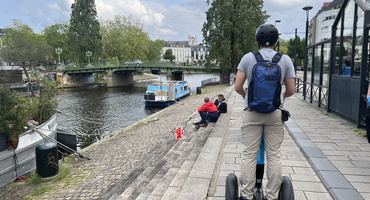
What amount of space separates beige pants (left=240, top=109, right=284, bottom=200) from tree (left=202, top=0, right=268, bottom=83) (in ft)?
115

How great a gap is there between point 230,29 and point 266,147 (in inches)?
1432

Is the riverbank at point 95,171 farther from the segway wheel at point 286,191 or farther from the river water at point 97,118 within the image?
the segway wheel at point 286,191

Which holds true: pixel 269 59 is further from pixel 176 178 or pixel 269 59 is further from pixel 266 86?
pixel 176 178

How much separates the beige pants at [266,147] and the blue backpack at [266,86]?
0.37 feet

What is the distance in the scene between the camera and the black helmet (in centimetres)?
279

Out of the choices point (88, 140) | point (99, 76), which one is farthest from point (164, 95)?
point (99, 76)

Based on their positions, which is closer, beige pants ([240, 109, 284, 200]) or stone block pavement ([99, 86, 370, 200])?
beige pants ([240, 109, 284, 200])

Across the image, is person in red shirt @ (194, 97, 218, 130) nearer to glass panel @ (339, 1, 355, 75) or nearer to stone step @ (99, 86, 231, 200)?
stone step @ (99, 86, 231, 200)

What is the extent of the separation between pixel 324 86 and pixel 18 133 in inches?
427

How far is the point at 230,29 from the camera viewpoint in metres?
37.4

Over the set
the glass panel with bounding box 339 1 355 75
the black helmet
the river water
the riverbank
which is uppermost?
the glass panel with bounding box 339 1 355 75

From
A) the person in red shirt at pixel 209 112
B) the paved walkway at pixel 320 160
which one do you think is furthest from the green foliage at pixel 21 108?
the paved walkway at pixel 320 160

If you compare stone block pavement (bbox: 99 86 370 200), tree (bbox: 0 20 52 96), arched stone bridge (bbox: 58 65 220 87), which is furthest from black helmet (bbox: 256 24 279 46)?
arched stone bridge (bbox: 58 65 220 87)

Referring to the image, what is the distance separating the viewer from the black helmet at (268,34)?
9.14ft
